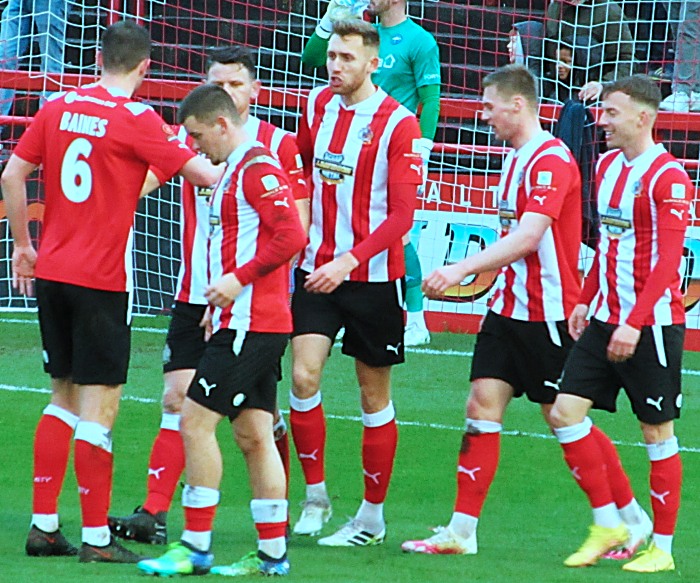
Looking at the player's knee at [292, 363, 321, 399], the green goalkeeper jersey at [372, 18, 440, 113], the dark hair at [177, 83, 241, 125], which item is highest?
the green goalkeeper jersey at [372, 18, 440, 113]

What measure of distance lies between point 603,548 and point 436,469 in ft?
5.84

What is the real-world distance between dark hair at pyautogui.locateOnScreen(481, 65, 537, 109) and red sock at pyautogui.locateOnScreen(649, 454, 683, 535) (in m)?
1.37

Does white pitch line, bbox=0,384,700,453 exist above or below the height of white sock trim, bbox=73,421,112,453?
below

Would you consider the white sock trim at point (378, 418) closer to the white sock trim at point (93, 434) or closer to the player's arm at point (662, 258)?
the player's arm at point (662, 258)

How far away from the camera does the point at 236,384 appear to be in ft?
14.9

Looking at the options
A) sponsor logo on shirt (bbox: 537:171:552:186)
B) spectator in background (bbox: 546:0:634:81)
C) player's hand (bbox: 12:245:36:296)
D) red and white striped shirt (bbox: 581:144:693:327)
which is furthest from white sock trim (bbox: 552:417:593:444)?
spectator in background (bbox: 546:0:634:81)

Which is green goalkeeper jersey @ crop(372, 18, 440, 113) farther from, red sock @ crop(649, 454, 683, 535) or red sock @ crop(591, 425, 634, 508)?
red sock @ crop(649, 454, 683, 535)

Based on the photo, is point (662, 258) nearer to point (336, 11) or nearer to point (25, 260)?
point (25, 260)

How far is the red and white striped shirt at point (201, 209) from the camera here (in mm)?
5375

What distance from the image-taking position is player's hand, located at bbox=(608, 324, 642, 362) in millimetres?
4879

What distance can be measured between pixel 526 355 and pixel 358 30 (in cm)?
138

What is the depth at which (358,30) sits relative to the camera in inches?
213

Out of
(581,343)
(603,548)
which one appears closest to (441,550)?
(603,548)

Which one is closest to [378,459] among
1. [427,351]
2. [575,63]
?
[427,351]
